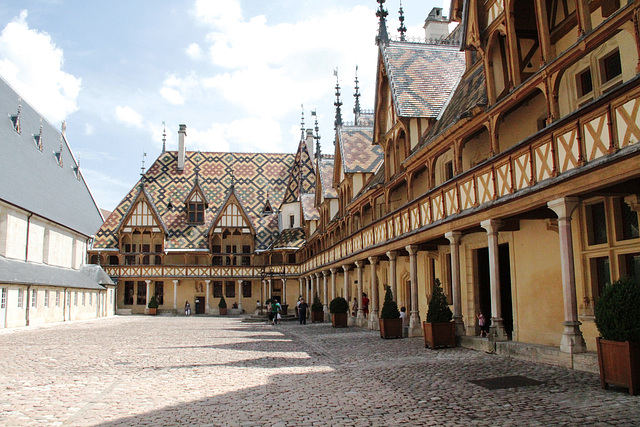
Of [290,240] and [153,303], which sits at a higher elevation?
[290,240]

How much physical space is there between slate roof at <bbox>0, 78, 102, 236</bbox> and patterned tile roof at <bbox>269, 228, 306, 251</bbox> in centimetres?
1718

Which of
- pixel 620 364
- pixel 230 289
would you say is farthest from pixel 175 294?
pixel 620 364

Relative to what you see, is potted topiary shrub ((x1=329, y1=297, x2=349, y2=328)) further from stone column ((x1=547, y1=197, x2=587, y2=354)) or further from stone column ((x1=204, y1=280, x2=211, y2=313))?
stone column ((x1=204, y1=280, x2=211, y2=313))

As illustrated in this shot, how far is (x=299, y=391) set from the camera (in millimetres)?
8727

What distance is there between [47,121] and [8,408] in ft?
161

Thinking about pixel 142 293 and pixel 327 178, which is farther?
pixel 142 293

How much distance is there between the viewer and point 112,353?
15188mm

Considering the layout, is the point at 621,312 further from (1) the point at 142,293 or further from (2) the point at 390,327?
(1) the point at 142,293

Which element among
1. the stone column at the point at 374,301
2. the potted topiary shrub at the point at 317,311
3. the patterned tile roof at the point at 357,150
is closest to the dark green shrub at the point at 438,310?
the stone column at the point at 374,301

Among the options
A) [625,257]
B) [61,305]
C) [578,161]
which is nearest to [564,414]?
[578,161]

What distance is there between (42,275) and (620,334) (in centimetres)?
3483

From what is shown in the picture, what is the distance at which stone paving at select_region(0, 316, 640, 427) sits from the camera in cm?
675

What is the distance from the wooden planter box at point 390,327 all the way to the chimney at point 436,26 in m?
18.4

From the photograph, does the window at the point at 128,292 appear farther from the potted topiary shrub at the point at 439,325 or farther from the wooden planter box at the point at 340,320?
the potted topiary shrub at the point at 439,325
